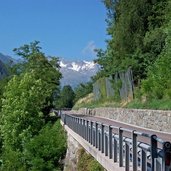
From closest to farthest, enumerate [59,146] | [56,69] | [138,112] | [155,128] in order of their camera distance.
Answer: [155,128]
[138,112]
[59,146]
[56,69]

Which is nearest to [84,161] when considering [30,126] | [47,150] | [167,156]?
[167,156]

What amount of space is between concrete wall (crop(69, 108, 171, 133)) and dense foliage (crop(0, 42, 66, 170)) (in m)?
4.93

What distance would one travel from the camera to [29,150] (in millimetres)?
47500

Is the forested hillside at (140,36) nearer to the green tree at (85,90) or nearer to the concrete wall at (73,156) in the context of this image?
the concrete wall at (73,156)

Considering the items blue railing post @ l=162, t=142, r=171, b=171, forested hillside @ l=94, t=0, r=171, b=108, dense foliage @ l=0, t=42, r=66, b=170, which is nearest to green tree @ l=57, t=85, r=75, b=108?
dense foliage @ l=0, t=42, r=66, b=170

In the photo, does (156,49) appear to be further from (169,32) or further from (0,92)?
(0,92)

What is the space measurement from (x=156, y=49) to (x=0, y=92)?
43777 millimetres

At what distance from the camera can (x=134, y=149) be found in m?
11.1

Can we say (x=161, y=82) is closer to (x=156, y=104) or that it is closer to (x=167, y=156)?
(x=156, y=104)

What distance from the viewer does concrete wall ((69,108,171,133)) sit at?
24648mm

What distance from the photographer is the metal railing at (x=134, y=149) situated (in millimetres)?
8380

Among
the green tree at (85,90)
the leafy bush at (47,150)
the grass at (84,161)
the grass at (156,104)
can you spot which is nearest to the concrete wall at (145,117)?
the grass at (156,104)

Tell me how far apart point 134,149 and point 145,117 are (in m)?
18.6

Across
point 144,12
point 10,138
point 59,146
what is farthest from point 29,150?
point 144,12
